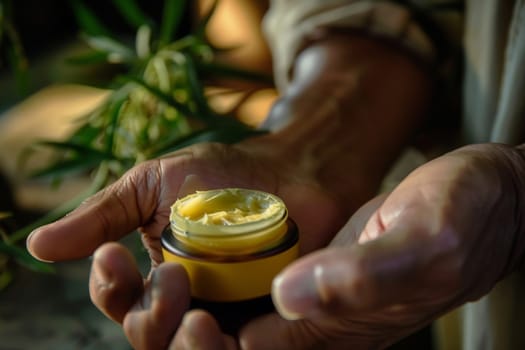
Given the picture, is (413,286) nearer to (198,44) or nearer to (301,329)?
(301,329)

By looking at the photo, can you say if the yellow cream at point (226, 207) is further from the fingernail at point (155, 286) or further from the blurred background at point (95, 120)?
the blurred background at point (95, 120)

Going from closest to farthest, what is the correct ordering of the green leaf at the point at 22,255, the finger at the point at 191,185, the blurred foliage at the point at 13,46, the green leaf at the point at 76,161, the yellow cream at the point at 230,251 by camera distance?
1. the yellow cream at the point at 230,251
2. the finger at the point at 191,185
3. the green leaf at the point at 22,255
4. the green leaf at the point at 76,161
5. the blurred foliage at the point at 13,46

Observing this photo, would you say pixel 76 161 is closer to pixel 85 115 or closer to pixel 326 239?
pixel 85 115

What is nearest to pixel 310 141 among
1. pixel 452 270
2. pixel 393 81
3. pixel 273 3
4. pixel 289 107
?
pixel 289 107

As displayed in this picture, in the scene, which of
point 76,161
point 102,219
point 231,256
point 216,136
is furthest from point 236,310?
point 76,161

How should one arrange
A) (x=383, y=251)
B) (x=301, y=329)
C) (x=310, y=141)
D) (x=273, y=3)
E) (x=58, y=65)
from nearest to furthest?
(x=383, y=251) < (x=301, y=329) < (x=310, y=141) < (x=273, y=3) < (x=58, y=65)

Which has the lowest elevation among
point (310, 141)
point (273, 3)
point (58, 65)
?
point (58, 65)

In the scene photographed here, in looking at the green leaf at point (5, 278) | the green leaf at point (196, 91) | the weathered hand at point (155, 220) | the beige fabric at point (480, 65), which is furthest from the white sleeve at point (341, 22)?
the green leaf at point (5, 278)
